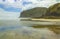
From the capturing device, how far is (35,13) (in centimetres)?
376

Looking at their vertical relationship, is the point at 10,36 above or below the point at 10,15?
below

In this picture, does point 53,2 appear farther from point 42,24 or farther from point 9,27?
point 9,27

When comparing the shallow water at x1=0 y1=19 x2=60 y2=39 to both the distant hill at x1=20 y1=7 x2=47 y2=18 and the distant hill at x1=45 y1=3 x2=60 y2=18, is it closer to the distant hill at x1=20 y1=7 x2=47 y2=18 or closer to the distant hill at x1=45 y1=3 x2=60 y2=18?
the distant hill at x1=20 y1=7 x2=47 y2=18

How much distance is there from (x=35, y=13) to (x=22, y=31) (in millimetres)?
546

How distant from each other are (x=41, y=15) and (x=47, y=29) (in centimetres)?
37

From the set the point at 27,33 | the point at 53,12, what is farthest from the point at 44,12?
the point at 27,33

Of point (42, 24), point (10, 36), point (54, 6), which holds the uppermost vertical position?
point (54, 6)

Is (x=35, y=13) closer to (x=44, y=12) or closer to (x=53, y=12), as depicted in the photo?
(x=44, y=12)

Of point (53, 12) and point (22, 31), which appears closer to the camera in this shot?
point (22, 31)

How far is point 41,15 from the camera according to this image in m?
3.77

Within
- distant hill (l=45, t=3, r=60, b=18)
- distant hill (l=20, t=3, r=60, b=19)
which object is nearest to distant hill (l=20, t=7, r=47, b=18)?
distant hill (l=20, t=3, r=60, b=19)

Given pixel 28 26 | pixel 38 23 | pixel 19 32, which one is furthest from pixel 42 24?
pixel 19 32

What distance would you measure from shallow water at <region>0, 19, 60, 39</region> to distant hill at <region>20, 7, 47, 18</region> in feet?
0.57

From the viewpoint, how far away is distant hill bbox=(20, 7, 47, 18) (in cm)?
→ 376
